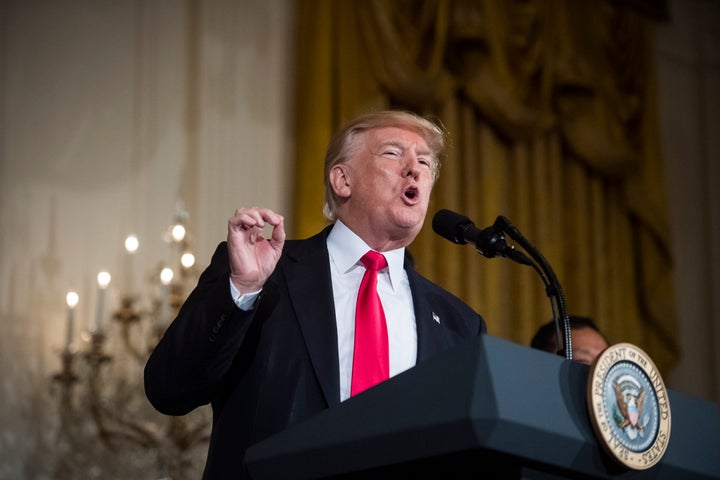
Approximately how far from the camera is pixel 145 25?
5.09m

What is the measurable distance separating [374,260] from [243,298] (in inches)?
20.3

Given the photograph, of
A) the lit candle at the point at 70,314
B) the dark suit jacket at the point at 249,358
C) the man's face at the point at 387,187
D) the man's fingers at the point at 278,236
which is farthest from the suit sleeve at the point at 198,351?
the lit candle at the point at 70,314

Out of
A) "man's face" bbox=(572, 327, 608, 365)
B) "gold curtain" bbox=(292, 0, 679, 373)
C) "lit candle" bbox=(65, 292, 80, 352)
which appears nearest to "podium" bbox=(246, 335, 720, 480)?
"man's face" bbox=(572, 327, 608, 365)

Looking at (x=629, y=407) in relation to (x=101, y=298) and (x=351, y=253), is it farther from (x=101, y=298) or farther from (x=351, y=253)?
(x=101, y=298)

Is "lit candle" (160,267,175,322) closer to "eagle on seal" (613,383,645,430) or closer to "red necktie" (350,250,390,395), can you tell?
"red necktie" (350,250,390,395)

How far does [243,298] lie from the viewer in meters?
2.11

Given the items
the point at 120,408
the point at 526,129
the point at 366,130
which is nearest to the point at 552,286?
the point at 366,130

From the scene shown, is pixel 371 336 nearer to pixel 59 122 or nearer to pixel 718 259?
pixel 59 122

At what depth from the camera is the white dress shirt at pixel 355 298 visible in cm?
236

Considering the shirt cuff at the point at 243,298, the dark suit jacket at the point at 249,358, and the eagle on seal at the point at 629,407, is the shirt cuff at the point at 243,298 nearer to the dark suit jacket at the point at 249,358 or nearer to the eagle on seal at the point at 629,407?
the dark suit jacket at the point at 249,358

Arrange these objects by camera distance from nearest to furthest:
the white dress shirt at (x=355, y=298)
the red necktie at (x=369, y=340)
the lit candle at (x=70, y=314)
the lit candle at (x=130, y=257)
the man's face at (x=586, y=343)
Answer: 1. the red necktie at (x=369, y=340)
2. the white dress shirt at (x=355, y=298)
3. the man's face at (x=586, y=343)
4. the lit candle at (x=70, y=314)
5. the lit candle at (x=130, y=257)

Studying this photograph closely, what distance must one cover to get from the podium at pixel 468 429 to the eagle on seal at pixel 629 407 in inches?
2.3

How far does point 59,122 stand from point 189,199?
660 millimetres

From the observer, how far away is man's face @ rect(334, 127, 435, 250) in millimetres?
2641
